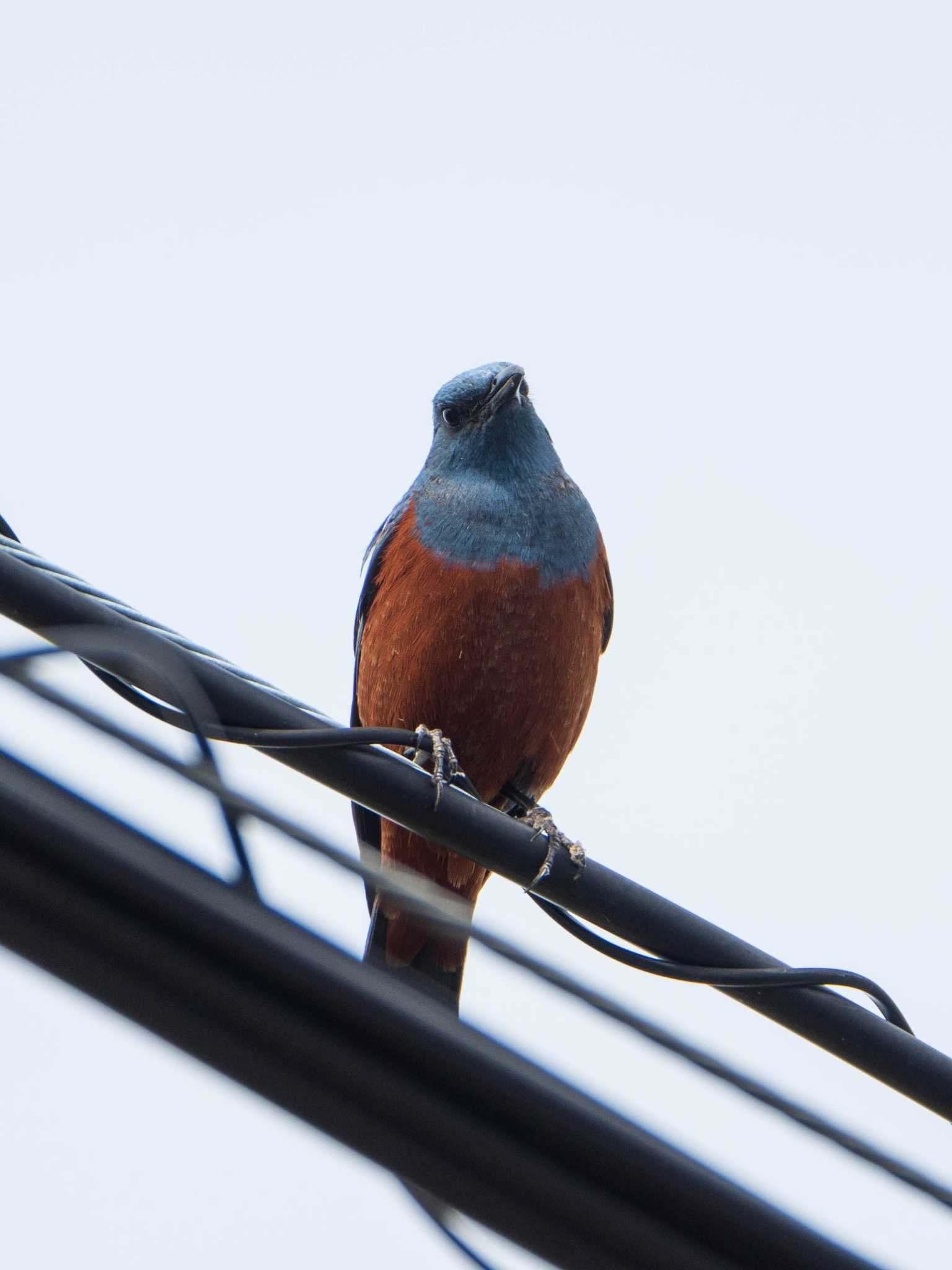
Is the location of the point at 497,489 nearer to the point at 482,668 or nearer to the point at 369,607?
the point at 369,607

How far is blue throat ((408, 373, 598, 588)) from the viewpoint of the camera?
18.8 ft

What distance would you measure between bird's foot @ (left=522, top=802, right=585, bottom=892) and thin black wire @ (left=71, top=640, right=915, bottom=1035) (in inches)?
4.2

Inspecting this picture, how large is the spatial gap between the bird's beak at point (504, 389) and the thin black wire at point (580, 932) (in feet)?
11.4

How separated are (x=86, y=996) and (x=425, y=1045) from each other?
0.45m

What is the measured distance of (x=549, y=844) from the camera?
11.1ft

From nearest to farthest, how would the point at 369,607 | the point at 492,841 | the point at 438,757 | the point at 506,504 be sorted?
the point at 492,841
the point at 438,757
the point at 506,504
the point at 369,607

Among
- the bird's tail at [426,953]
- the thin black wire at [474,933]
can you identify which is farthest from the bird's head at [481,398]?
the thin black wire at [474,933]

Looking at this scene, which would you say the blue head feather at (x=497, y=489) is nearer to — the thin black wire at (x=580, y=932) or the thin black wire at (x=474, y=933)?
the thin black wire at (x=580, y=932)

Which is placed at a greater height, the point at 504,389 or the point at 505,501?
the point at 504,389

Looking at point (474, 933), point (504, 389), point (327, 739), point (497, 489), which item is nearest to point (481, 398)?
point (504, 389)

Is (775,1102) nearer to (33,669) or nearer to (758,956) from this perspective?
(758,956)

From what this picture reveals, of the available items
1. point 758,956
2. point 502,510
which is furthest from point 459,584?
point 758,956

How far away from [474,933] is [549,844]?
1.31 metres

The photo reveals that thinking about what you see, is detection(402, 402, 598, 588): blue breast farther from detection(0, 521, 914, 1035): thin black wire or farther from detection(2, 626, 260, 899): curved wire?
detection(2, 626, 260, 899): curved wire
